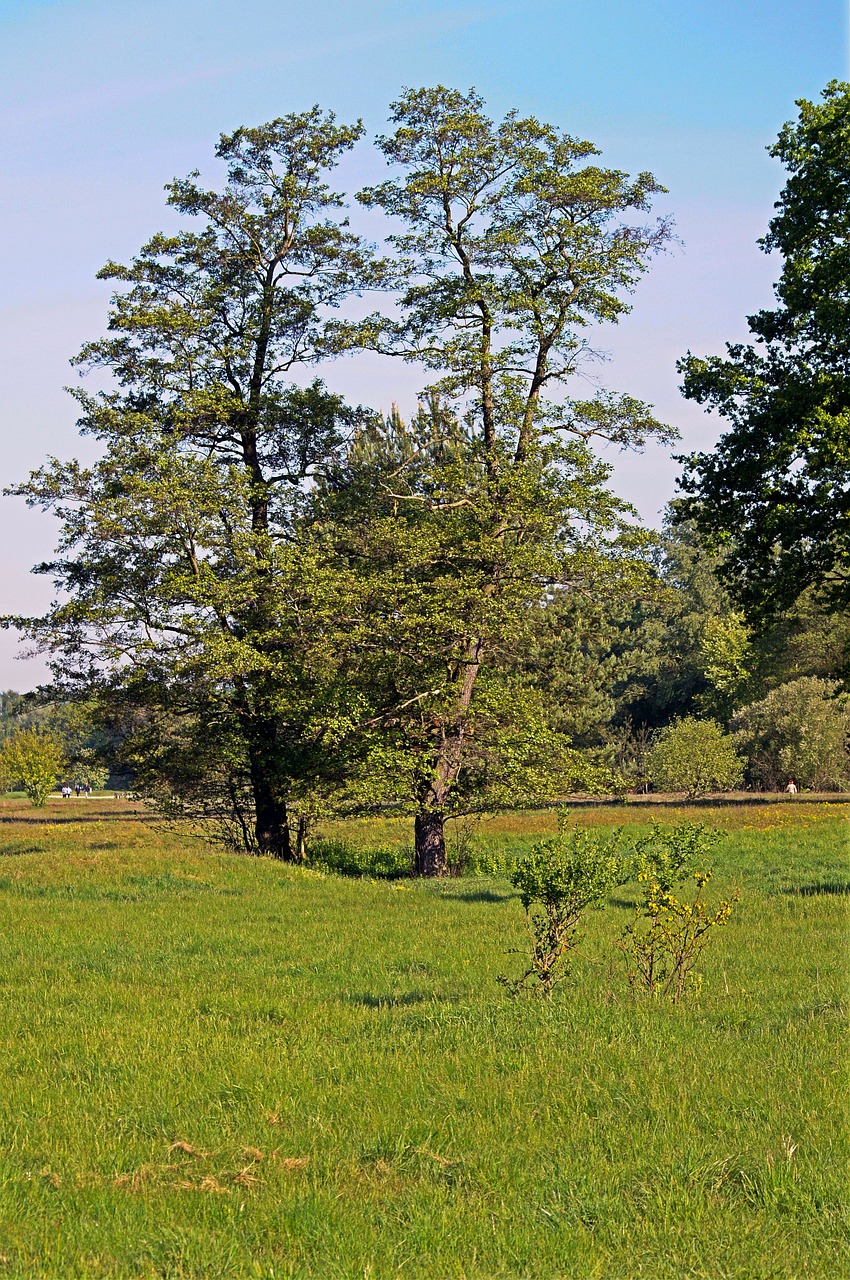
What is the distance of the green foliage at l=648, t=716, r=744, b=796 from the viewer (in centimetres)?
5906

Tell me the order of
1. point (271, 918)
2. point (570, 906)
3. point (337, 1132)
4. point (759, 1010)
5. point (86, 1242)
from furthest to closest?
1. point (271, 918)
2. point (570, 906)
3. point (759, 1010)
4. point (337, 1132)
5. point (86, 1242)

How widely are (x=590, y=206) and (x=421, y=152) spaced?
4583 millimetres

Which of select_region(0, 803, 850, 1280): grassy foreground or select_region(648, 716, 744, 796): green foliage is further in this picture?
select_region(648, 716, 744, 796): green foliage

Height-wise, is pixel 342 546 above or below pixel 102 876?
above

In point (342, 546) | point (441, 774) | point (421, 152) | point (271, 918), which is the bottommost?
point (271, 918)

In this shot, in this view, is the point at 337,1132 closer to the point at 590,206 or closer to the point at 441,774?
the point at 441,774

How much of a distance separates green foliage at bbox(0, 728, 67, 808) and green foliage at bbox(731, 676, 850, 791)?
134 feet

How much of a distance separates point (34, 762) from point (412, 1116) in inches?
2606

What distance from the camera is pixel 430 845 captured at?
93.4 feet

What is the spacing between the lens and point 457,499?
28.0 metres

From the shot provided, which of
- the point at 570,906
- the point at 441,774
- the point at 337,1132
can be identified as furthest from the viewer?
the point at 441,774

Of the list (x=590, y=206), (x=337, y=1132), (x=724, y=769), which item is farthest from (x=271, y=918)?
(x=724, y=769)

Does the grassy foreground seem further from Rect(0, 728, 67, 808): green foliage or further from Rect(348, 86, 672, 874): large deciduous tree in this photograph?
Rect(0, 728, 67, 808): green foliage

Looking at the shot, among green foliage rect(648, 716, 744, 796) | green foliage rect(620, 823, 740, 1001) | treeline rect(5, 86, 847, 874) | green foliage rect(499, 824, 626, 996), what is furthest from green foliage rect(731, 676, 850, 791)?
green foliage rect(499, 824, 626, 996)
